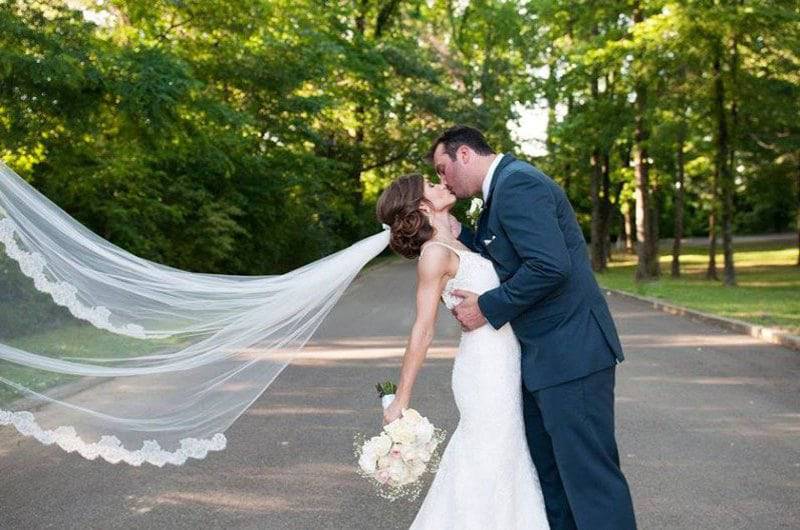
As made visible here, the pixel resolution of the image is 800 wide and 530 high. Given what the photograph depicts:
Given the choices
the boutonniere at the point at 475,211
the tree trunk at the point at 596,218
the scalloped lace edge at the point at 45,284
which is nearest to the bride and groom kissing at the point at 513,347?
the boutonniere at the point at 475,211

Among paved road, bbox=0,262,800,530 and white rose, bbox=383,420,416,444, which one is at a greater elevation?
white rose, bbox=383,420,416,444

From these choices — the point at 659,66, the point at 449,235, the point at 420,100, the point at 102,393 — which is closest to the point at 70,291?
the point at 102,393

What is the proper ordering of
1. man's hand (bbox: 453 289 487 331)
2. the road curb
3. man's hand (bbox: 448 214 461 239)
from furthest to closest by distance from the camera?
the road curb → man's hand (bbox: 448 214 461 239) → man's hand (bbox: 453 289 487 331)

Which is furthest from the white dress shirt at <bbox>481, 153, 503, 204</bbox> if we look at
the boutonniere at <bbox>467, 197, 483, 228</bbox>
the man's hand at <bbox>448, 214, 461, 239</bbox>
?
the boutonniere at <bbox>467, 197, 483, 228</bbox>

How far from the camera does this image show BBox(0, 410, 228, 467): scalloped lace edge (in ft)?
17.9

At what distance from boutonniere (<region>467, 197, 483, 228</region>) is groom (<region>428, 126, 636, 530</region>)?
66cm

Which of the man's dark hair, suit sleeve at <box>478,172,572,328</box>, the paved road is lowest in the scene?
the paved road

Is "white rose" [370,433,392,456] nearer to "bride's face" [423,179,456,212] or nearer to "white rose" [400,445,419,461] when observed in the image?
"white rose" [400,445,419,461]

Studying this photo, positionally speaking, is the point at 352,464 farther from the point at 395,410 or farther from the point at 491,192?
the point at 491,192

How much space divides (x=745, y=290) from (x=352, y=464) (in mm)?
22283

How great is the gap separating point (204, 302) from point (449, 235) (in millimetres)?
1850

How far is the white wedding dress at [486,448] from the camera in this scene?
4781 mm

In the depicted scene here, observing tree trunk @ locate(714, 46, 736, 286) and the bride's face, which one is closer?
the bride's face

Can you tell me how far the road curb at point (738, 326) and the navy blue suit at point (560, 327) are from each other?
1108 centimetres
